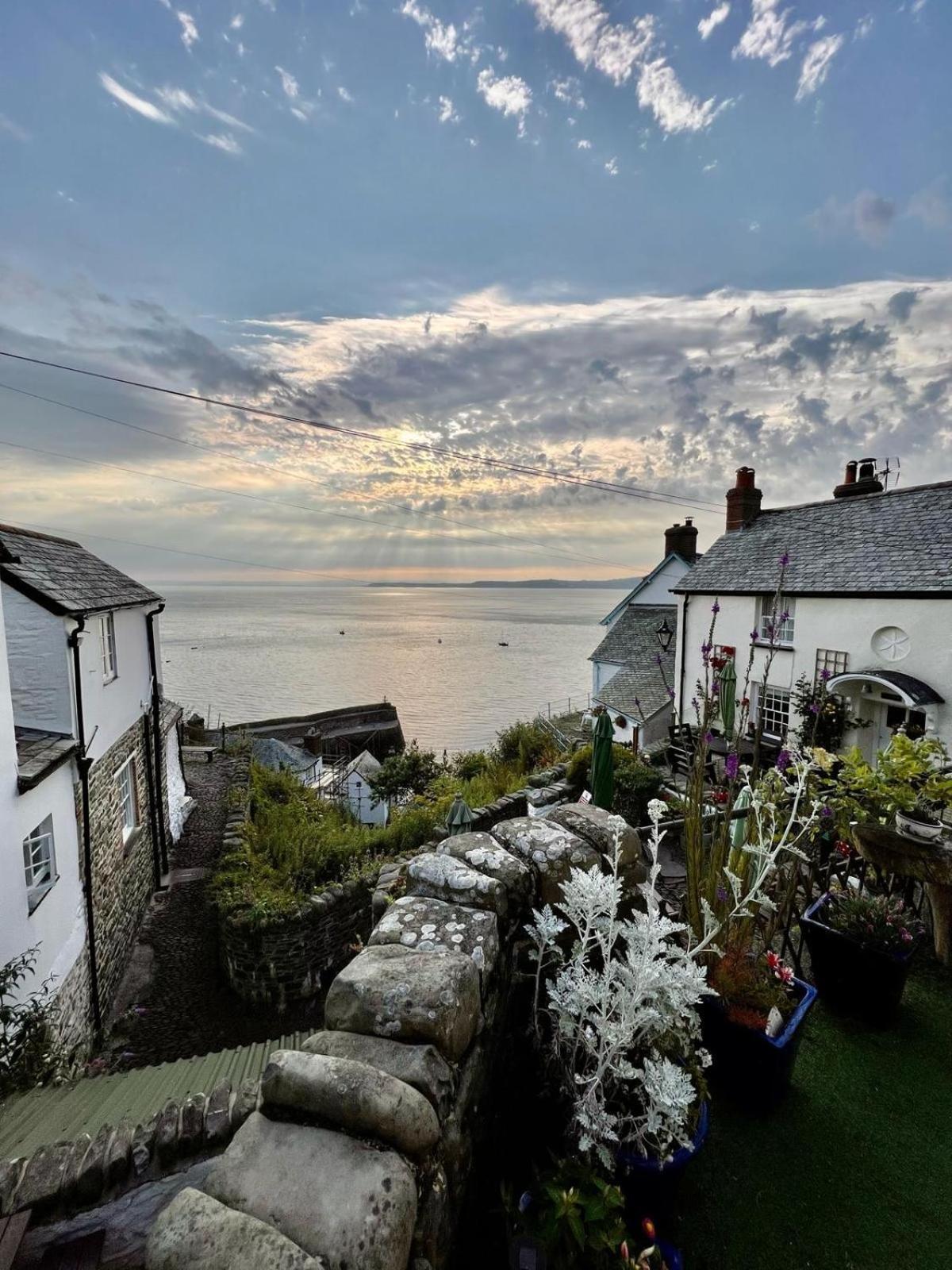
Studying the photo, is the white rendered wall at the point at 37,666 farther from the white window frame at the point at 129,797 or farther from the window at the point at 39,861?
the white window frame at the point at 129,797

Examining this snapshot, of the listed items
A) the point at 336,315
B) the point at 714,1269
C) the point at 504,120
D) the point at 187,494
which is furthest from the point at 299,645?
the point at 714,1269

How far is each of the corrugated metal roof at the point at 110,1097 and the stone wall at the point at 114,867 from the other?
4197mm

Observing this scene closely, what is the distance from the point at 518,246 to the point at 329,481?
26.7 m

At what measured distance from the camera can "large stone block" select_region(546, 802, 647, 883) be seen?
3.32m

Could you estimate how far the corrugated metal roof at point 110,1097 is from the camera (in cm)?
306

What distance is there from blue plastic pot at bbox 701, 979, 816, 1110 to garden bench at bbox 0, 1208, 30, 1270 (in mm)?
3161

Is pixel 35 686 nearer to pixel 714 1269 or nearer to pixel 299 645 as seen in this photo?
pixel 714 1269

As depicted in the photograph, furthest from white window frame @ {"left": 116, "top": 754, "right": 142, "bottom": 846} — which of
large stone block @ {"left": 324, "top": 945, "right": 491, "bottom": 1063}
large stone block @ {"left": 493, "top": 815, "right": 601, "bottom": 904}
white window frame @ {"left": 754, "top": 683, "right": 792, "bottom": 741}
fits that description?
white window frame @ {"left": 754, "top": 683, "right": 792, "bottom": 741}

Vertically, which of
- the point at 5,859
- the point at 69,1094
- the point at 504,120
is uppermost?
the point at 504,120

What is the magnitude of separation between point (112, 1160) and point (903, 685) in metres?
13.2

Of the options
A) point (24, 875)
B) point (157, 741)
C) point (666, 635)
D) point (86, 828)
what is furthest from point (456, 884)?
point (666, 635)

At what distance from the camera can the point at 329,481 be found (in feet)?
122

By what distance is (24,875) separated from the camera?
578cm

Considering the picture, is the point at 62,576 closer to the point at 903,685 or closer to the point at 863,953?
the point at 863,953
